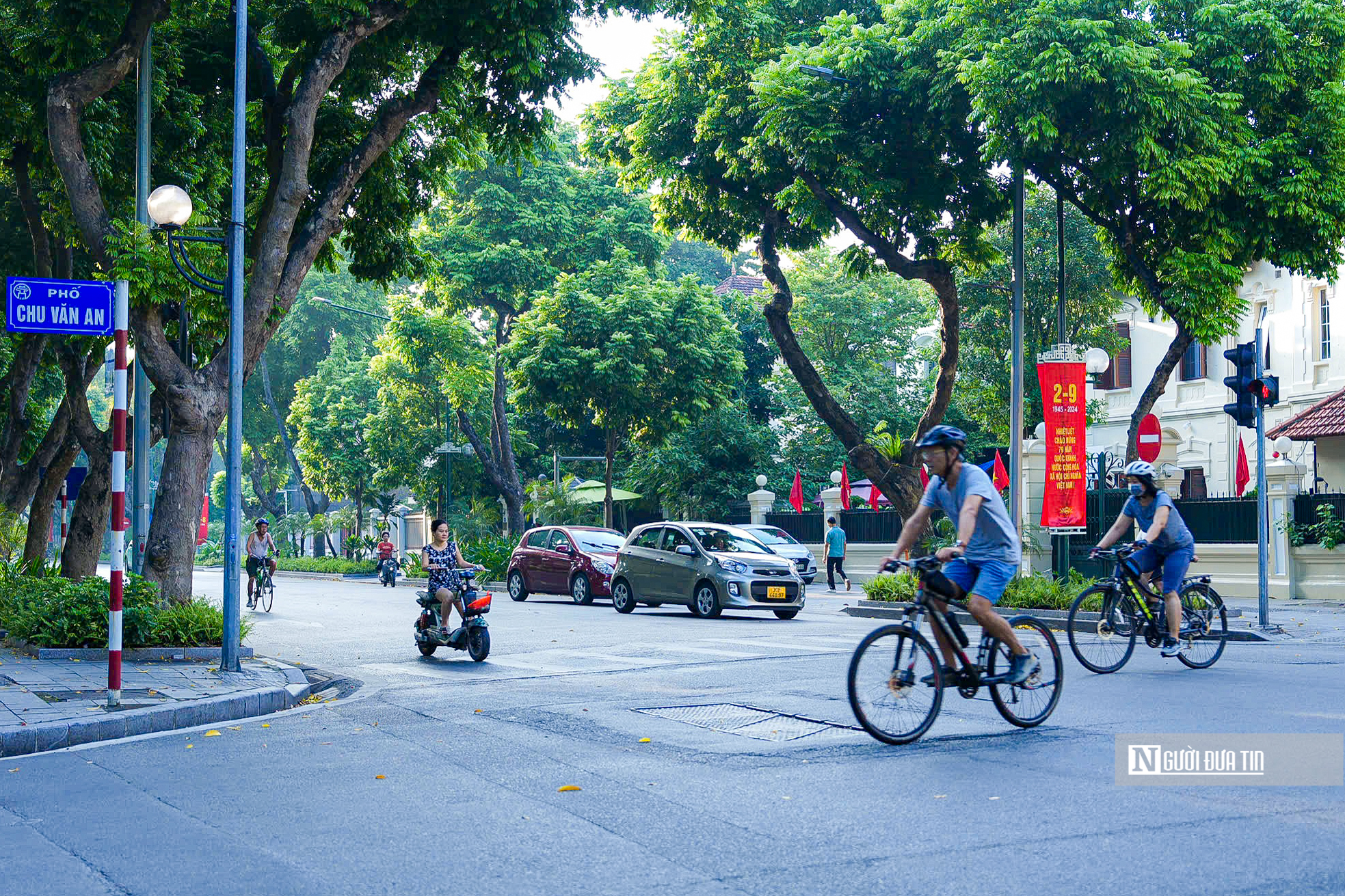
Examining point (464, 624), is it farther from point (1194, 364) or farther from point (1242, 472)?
point (1194, 364)

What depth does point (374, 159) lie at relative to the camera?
15.5 m

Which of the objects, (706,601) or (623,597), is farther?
(623,597)

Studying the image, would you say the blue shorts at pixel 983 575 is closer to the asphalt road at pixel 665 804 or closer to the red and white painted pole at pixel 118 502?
the asphalt road at pixel 665 804

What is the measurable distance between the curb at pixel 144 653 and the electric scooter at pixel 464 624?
1.89 m

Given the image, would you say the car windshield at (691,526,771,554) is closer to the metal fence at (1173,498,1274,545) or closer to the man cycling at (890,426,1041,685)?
the metal fence at (1173,498,1274,545)

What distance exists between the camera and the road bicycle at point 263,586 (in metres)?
26.8

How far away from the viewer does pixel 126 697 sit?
10445 mm

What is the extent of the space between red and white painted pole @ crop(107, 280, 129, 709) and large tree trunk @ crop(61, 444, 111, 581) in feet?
32.0

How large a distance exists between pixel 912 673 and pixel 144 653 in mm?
8479

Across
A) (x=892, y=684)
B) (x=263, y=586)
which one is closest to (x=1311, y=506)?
(x=263, y=586)

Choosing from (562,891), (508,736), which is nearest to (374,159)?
(508,736)

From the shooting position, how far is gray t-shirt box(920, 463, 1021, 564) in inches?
323

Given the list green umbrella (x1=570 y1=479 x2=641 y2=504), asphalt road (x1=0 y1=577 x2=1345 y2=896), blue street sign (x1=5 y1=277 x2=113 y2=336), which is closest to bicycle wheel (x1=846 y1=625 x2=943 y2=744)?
asphalt road (x1=0 y1=577 x2=1345 y2=896)

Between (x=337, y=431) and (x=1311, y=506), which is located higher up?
(x=337, y=431)
